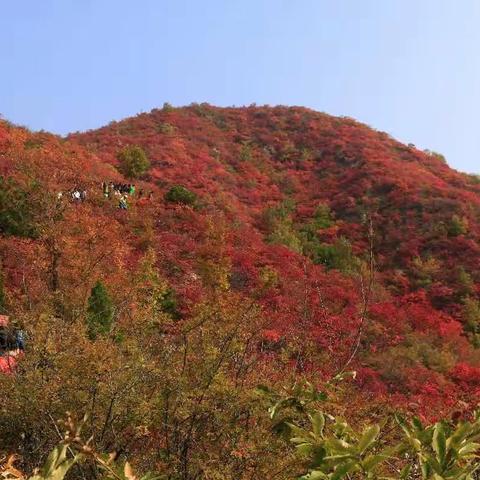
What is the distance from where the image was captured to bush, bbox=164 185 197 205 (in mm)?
26719

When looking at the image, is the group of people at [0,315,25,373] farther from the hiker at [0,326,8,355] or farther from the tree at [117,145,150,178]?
the tree at [117,145,150,178]

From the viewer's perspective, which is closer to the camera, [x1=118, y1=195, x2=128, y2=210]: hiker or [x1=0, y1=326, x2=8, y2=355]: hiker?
[x1=0, y1=326, x2=8, y2=355]: hiker

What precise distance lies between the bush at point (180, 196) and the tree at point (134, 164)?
3650 mm

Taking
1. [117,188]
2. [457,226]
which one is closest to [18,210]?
[117,188]

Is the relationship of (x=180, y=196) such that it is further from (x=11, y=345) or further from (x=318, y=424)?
(x=318, y=424)

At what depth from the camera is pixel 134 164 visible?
98.6ft

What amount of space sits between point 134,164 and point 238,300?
25.4 m

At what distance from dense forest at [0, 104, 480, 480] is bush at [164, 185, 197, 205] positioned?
0.85 ft

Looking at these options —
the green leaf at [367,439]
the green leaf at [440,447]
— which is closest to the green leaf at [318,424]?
the green leaf at [367,439]

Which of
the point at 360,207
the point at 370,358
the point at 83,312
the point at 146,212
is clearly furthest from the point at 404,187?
the point at 83,312

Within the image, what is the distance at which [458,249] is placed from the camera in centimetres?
2570

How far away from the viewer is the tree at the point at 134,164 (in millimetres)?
29844

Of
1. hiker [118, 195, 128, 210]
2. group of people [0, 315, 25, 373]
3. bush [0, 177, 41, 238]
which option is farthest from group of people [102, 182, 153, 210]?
group of people [0, 315, 25, 373]

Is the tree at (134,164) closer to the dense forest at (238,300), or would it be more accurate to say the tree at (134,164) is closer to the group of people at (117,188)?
the dense forest at (238,300)
